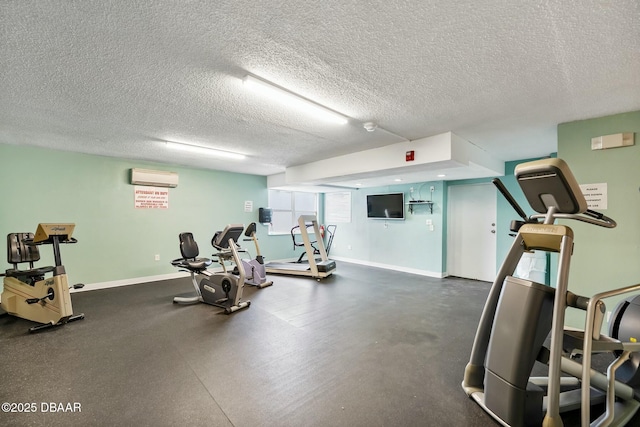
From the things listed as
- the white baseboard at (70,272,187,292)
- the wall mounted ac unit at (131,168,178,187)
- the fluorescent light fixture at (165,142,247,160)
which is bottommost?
the white baseboard at (70,272,187,292)

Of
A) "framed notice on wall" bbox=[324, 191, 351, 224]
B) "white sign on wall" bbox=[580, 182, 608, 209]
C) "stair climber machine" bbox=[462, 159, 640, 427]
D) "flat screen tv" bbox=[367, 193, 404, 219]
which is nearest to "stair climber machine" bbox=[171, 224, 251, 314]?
"stair climber machine" bbox=[462, 159, 640, 427]

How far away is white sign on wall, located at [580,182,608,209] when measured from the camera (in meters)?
2.73

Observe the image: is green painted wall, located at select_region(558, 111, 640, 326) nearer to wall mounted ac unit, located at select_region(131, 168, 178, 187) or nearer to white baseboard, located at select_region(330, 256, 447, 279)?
white baseboard, located at select_region(330, 256, 447, 279)

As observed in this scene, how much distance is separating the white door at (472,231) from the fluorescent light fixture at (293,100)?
13.0 ft

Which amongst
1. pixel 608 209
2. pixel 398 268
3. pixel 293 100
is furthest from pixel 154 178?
pixel 608 209

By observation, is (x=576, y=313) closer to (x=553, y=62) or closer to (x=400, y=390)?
(x=400, y=390)

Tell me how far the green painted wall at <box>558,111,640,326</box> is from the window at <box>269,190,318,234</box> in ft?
19.7

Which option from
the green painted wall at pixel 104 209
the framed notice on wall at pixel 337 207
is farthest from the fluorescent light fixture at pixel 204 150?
the framed notice on wall at pixel 337 207

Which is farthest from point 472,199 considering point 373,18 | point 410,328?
point 373,18

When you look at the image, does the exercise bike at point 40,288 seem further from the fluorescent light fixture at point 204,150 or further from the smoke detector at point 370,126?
the smoke detector at point 370,126

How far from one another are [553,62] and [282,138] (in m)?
2.84

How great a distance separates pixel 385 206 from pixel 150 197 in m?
5.23

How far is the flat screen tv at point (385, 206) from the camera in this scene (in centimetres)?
638

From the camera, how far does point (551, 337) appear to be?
1343mm
